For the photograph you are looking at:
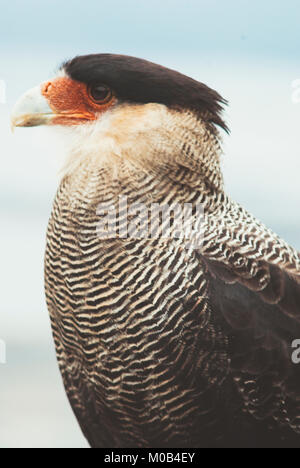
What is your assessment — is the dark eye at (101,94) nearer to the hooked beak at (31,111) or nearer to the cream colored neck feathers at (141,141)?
the cream colored neck feathers at (141,141)

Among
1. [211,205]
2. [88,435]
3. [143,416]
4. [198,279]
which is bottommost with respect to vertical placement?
[88,435]

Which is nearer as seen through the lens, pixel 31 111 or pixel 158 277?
pixel 158 277

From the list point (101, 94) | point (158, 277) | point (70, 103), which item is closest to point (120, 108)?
point (101, 94)

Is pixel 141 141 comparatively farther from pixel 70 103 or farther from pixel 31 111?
pixel 31 111

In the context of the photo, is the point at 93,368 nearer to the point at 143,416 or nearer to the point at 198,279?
the point at 143,416

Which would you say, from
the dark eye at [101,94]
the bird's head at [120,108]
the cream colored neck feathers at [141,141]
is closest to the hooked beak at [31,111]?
the bird's head at [120,108]

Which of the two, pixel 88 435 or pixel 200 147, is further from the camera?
pixel 88 435
